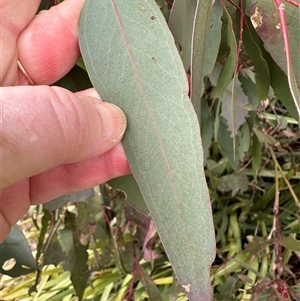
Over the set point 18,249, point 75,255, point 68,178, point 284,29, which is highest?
point 284,29

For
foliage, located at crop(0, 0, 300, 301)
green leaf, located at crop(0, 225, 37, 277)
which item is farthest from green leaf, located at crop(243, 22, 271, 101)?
green leaf, located at crop(0, 225, 37, 277)

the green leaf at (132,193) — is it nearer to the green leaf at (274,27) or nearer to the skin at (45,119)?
the skin at (45,119)

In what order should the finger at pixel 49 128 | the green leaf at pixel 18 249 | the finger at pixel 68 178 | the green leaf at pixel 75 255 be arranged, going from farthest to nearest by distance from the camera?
the green leaf at pixel 75 255 → the green leaf at pixel 18 249 → the finger at pixel 68 178 → the finger at pixel 49 128

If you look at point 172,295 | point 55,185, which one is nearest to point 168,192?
point 55,185

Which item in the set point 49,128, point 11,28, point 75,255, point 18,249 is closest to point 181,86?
point 49,128

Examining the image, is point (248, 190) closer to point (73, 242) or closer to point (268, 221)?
point (268, 221)

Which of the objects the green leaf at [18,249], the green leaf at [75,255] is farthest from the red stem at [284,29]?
the green leaf at [75,255]

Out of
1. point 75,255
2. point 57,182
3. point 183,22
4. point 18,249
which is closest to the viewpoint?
point 183,22

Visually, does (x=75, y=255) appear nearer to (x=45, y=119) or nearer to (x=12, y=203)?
(x=12, y=203)
